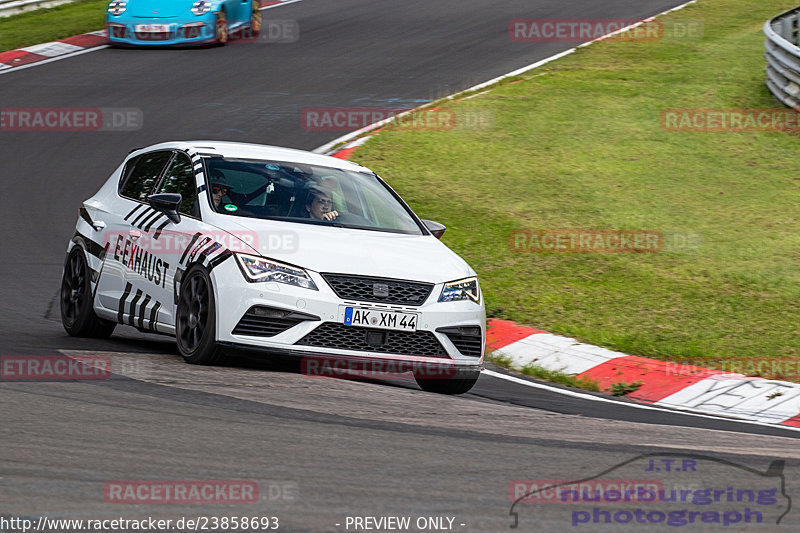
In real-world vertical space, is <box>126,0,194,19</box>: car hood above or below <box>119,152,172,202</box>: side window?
below

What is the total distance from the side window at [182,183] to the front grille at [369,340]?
57.9 inches

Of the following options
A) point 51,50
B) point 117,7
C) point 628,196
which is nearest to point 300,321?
point 628,196

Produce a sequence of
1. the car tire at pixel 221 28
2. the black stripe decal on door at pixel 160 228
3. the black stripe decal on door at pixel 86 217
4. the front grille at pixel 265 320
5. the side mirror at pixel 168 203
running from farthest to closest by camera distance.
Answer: the car tire at pixel 221 28 → the black stripe decal on door at pixel 86 217 → the black stripe decal on door at pixel 160 228 → the side mirror at pixel 168 203 → the front grille at pixel 265 320

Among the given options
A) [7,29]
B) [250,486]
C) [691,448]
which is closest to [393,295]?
[691,448]

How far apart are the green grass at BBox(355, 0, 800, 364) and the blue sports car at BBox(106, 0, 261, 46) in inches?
227

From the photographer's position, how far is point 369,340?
7844mm

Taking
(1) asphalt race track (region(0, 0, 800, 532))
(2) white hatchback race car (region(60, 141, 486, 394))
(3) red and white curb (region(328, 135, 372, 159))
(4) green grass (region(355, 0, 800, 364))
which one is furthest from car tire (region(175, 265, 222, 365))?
(3) red and white curb (region(328, 135, 372, 159))

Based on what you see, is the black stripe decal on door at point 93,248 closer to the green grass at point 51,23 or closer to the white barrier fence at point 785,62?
the white barrier fence at point 785,62

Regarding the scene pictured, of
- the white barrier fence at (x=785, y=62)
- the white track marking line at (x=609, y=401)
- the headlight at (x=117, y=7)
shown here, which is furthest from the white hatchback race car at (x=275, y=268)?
the headlight at (x=117, y=7)

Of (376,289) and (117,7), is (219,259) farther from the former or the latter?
(117,7)

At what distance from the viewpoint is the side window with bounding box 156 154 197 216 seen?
8.78 m

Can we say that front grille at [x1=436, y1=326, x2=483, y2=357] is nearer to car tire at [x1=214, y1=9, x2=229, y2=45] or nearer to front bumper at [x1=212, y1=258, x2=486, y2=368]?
front bumper at [x1=212, y1=258, x2=486, y2=368]

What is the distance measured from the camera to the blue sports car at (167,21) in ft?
72.5

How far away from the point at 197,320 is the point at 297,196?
4.17 feet
